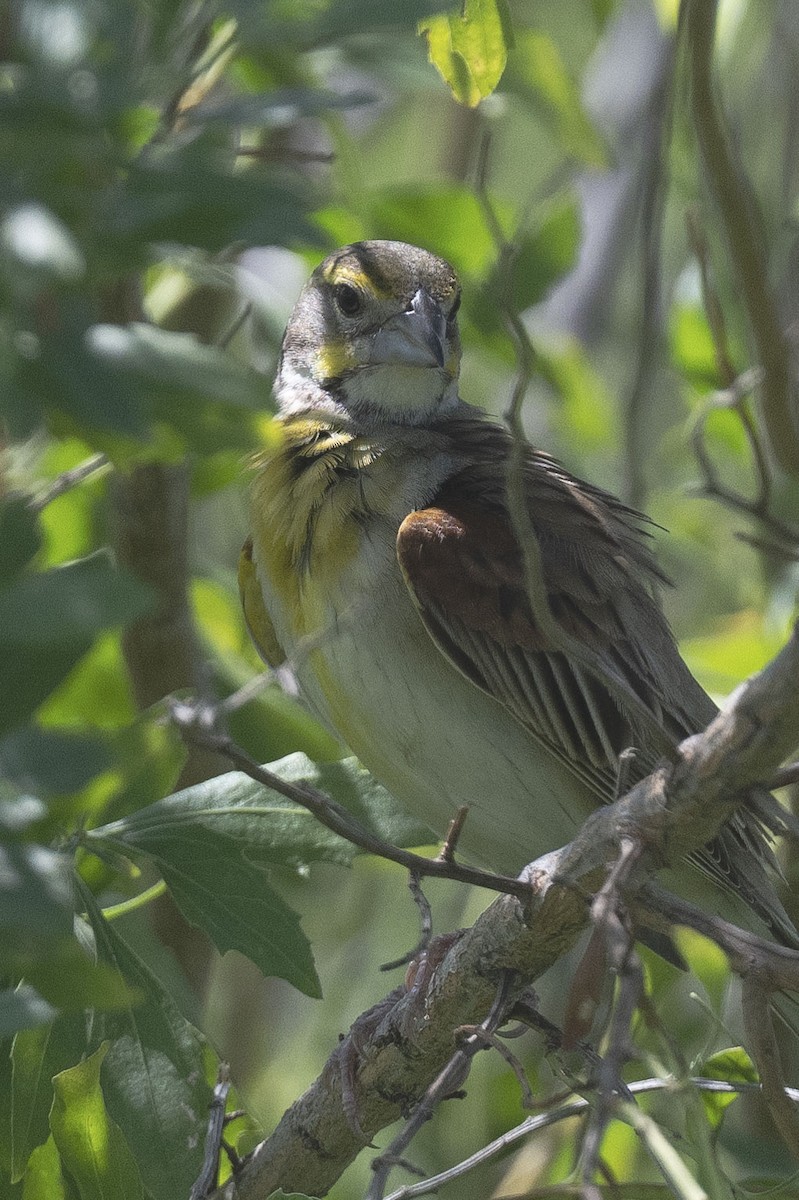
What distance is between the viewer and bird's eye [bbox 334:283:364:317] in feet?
14.4

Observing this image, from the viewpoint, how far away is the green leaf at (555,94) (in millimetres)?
4340

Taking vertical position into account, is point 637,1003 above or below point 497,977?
above

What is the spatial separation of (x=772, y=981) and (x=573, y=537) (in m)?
1.79

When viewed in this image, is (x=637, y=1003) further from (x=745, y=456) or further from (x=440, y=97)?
(x=440, y=97)

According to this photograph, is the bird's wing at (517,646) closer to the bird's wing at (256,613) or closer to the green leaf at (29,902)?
the bird's wing at (256,613)

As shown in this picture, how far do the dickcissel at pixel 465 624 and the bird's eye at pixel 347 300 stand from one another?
0.77ft

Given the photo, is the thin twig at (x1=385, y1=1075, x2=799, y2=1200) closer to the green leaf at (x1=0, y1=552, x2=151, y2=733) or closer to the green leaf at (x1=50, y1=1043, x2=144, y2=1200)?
the green leaf at (x1=50, y1=1043, x2=144, y2=1200)

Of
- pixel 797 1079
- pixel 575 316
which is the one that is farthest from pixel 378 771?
pixel 575 316

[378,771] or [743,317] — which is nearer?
[378,771]

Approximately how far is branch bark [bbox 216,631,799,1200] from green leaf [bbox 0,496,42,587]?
0.93 m

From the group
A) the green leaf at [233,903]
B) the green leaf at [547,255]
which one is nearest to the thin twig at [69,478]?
the green leaf at [233,903]

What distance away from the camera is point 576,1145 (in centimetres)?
370

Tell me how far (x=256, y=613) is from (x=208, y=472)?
0.60m

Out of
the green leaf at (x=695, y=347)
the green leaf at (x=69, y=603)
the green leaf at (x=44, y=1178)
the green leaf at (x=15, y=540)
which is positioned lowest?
the green leaf at (x=44, y=1178)
